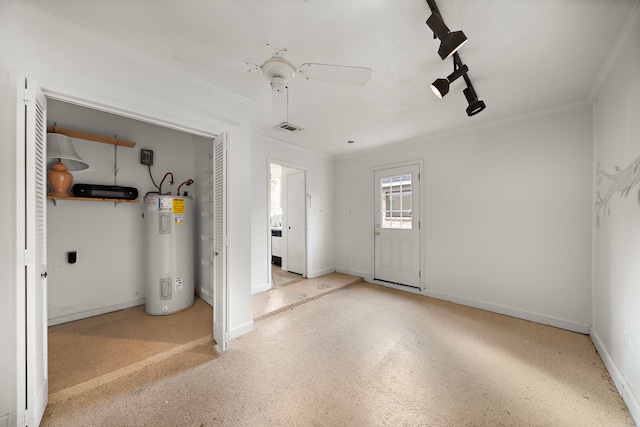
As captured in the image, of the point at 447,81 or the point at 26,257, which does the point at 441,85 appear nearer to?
the point at 447,81

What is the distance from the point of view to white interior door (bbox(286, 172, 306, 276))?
4.43m

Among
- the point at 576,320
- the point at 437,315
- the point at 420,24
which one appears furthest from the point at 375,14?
the point at 576,320

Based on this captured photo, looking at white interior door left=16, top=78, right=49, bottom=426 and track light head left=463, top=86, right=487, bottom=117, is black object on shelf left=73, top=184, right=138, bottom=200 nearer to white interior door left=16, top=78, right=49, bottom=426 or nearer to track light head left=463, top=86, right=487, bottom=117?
white interior door left=16, top=78, right=49, bottom=426

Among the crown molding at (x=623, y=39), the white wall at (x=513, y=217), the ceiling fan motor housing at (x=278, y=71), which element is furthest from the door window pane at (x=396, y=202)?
the ceiling fan motor housing at (x=278, y=71)

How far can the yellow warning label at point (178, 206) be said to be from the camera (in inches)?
114

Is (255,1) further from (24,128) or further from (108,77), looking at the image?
(24,128)

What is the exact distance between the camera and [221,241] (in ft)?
7.45

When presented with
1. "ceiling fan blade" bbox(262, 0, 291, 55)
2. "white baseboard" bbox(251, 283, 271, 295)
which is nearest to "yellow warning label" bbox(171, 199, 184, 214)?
"white baseboard" bbox(251, 283, 271, 295)

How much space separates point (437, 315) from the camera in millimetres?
2977

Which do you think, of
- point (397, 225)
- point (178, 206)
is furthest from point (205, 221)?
point (397, 225)

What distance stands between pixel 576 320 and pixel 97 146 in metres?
5.72

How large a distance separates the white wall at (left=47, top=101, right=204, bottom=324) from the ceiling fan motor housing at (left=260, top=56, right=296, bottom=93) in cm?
254

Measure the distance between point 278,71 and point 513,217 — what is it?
3.15 meters

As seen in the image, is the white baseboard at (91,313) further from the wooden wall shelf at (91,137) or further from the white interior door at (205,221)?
the wooden wall shelf at (91,137)
